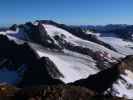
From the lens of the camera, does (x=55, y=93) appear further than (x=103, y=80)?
No

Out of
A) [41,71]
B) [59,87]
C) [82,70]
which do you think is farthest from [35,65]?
[59,87]

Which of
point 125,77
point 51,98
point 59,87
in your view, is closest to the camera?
point 51,98

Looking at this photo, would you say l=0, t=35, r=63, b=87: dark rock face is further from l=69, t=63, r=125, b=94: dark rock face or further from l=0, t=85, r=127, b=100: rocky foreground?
l=0, t=85, r=127, b=100: rocky foreground

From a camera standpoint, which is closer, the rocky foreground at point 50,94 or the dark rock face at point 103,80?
the rocky foreground at point 50,94

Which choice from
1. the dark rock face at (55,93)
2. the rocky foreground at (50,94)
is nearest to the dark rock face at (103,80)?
the dark rock face at (55,93)

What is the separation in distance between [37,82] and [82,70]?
95.5 ft

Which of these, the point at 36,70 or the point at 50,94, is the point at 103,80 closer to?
the point at 50,94

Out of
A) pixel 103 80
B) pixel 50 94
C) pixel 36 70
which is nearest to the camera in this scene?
pixel 50 94

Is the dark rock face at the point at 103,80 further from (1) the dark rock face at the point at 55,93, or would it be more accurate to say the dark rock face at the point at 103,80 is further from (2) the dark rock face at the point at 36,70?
(1) the dark rock face at the point at 55,93

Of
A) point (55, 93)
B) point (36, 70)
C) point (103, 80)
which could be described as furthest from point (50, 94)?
point (36, 70)

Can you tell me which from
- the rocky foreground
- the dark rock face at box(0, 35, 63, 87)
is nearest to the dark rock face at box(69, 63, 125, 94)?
the dark rock face at box(0, 35, 63, 87)

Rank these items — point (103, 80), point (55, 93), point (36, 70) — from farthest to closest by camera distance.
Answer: point (36, 70), point (103, 80), point (55, 93)

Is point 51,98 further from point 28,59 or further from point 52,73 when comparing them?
point 28,59

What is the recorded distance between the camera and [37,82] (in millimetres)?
170625
